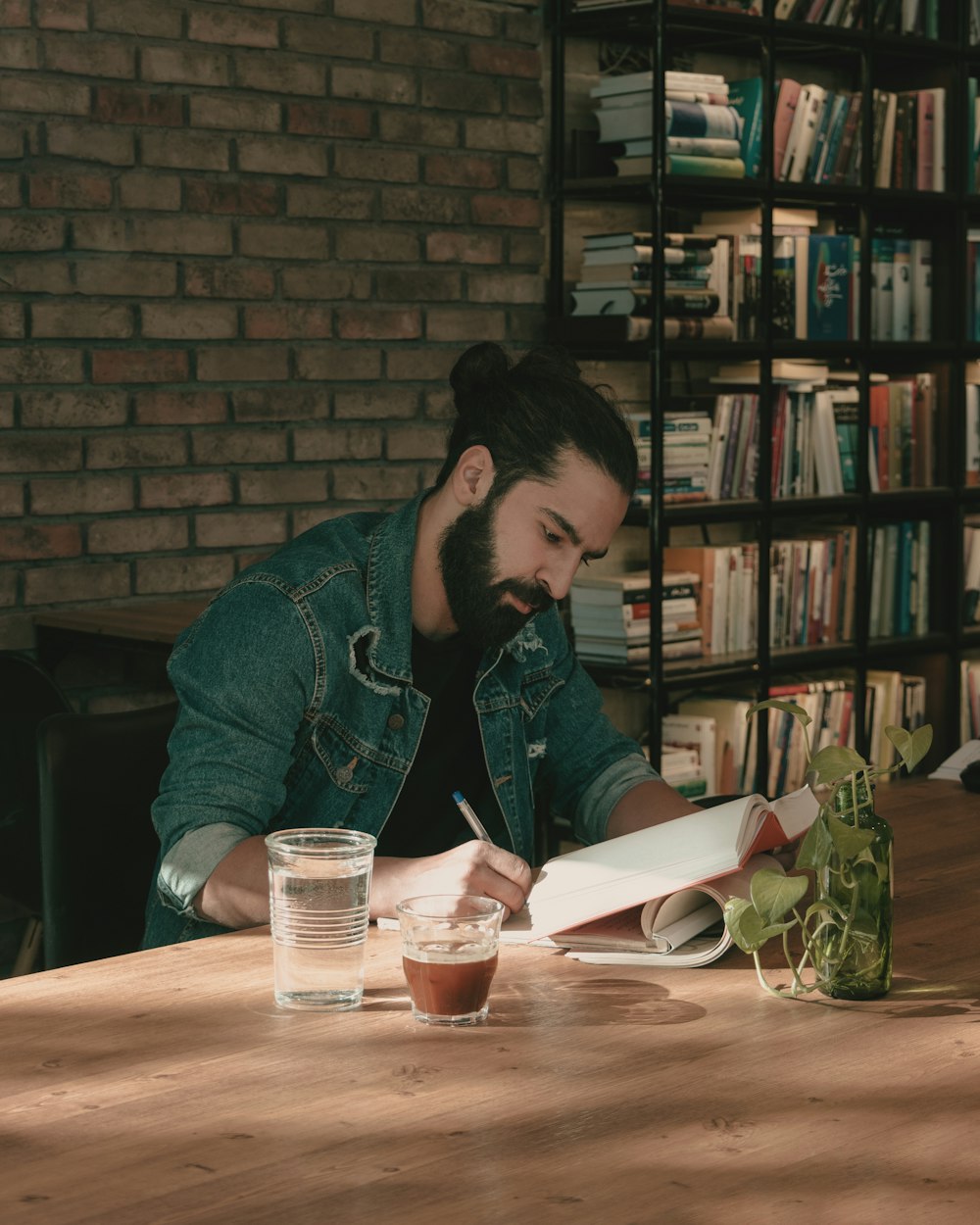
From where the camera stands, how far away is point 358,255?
142 inches

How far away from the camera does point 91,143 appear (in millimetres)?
3176

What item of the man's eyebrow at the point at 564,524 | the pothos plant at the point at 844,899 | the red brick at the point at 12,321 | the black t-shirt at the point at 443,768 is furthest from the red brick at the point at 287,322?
the pothos plant at the point at 844,899

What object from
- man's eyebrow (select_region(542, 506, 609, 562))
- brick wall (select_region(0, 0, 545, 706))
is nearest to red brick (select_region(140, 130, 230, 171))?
brick wall (select_region(0, 0, 545, 706))

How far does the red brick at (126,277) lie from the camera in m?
3.20

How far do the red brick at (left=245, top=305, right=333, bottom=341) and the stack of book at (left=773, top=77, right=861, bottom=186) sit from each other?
45.4 inches

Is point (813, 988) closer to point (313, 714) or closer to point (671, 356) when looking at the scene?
point (313, 714)

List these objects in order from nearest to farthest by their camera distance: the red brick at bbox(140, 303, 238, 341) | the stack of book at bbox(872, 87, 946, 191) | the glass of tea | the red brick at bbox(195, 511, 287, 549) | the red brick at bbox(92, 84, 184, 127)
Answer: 1. the glass of tea
2. the red brick at bbox(92, 84, 184, 127)
3. the red brick at bbox(140, 303, 238, 341)
4. the red brick at bbox(195, 511, 287, 549)
5. the stack of book at bbox(872, 87, 946, 191)

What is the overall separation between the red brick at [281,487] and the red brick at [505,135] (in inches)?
34.2

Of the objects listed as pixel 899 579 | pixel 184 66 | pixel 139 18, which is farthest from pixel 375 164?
pixel 899 579

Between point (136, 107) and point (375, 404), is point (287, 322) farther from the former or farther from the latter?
point (136, 107)

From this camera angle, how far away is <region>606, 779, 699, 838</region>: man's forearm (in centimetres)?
193

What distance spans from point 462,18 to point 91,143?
1.00 metres

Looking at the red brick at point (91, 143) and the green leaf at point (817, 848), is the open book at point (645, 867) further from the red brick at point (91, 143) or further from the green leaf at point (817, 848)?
the red brick at point (91, 143)

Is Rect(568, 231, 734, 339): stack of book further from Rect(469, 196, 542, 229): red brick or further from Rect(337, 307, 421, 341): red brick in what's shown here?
Rect(337, 307, 421, 341): red brick
